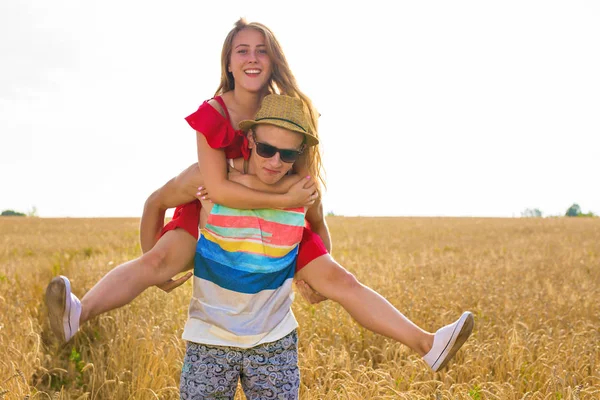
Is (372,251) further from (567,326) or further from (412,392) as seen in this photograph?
(412,392)

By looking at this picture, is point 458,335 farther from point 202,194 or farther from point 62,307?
point 62,307

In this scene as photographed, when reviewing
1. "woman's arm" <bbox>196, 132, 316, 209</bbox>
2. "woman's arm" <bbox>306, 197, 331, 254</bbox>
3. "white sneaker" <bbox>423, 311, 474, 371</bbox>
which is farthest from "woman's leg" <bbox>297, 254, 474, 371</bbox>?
"woman's arm" <bbox>196, 132, 316, 209</bbox>

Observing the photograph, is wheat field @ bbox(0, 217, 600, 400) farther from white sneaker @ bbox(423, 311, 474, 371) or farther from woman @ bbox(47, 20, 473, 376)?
woman @ bbox(47, 20, 473, 376)

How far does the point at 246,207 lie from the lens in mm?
3061

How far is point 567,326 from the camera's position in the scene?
19.9 ft

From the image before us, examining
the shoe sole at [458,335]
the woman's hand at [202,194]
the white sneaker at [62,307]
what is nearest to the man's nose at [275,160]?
the woman's hand at [202,194]

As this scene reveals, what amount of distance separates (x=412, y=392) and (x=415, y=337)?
2.95 ft

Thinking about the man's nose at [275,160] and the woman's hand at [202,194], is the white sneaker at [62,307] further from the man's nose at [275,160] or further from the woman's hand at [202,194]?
the man's nose at [275,160]

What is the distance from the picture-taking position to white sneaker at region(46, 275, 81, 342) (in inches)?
113

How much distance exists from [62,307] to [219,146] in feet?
3.82

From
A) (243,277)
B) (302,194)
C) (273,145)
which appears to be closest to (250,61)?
(273,145)

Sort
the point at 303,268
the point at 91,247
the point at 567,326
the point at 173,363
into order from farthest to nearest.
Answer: the point at 91,247
the point at 567,326
the point at 173,363
the point at 303,268

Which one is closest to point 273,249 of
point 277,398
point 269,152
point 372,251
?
point 269,152

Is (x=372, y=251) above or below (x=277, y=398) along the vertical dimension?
above
